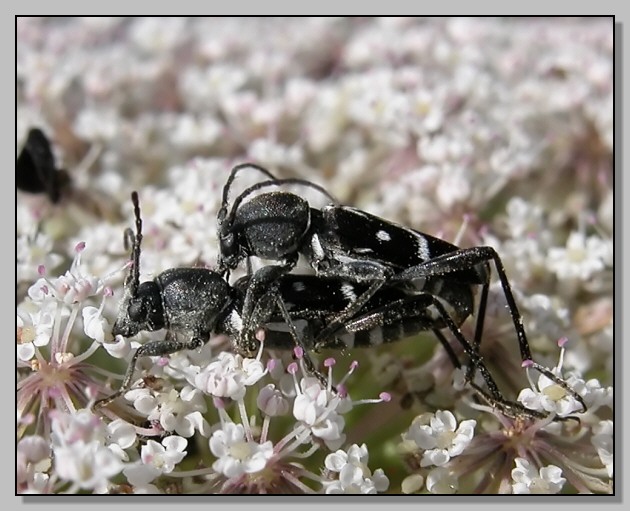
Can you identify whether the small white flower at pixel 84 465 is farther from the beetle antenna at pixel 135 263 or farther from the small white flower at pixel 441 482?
the small white flower at pixel 441 482

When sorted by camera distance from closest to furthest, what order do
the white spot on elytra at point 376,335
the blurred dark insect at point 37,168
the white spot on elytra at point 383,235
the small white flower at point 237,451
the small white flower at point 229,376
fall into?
the small white flower at point 237,451 → the small white flower at point 229,376 → the white spot on elytra at point 376,335 → the white spot on elytra at point 383,235 → the blurred dark insect at point 37,168

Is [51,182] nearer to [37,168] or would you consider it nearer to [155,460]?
[37,168]

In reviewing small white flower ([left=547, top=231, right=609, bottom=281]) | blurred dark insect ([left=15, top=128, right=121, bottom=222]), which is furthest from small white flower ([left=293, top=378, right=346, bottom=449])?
blurred dark insect ([left=15, top=128, right=121, bottom=222])

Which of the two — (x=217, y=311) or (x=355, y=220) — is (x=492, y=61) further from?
(x=217, y=311)

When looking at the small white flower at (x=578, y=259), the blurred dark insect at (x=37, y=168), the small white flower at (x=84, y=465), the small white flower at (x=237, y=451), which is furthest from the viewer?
the blurred dark insect at (x=37, y=168)

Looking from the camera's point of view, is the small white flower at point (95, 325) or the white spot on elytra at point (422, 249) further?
the white spot on elytra at point (422, 249)

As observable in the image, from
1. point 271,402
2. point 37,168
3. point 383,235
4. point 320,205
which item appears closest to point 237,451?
point 271,402

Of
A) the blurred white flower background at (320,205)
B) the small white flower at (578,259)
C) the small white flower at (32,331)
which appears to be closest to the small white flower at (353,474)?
the blurred white flower background at (320,205)
